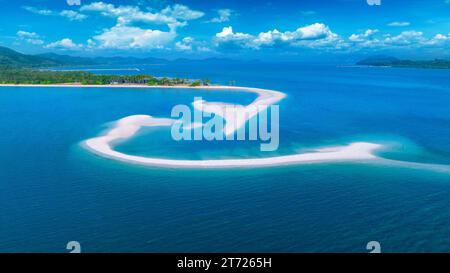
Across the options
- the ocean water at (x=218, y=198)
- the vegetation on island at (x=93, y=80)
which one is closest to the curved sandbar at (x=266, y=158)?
the ocean water at (x=218, y=198)

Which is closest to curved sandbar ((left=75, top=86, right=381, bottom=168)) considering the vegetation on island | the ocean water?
the ocean water

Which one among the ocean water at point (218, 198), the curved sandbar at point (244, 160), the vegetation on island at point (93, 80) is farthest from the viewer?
the vegetation on island at point (93, 80)

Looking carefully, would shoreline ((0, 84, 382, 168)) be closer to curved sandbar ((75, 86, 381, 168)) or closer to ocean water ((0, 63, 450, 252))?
curved sandbar ((75, 86, 381, 168))

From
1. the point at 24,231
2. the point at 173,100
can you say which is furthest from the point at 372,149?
the point at 173,100

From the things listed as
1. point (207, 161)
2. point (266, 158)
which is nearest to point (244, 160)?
point (266, 158)

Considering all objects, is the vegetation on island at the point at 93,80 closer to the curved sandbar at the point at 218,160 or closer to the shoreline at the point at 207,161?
the shoreline at the point at 207,161

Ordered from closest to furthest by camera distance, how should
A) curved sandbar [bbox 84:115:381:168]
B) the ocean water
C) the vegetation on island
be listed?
the ocean water, curved sandbar [bbox 84:115:381:168], the vegetation on island

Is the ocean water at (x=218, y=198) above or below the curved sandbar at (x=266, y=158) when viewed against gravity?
below

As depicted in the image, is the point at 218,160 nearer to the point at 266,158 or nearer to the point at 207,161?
the point at 207,161

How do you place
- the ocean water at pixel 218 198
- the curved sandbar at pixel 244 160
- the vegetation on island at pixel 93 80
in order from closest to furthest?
the ocean water at pixel 218 198 → the curved sandbar at pixel 244 160 → the vegetation on island at pixel 93 80

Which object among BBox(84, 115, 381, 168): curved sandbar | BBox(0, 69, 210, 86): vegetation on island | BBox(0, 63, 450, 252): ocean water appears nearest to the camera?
BBox(0, 63, 450, 252): ocean water
